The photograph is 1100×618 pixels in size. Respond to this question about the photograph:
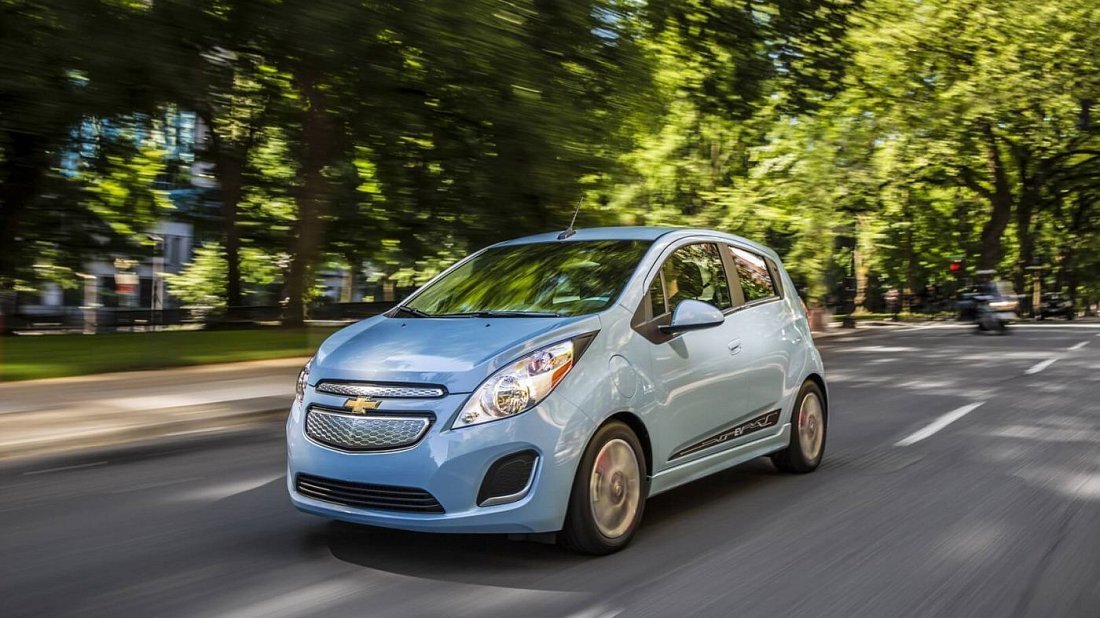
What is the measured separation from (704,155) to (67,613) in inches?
914

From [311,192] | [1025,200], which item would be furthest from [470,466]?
[1025,200]

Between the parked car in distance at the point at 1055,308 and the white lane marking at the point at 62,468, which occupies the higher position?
the parked car in distance at the point at 1055,308

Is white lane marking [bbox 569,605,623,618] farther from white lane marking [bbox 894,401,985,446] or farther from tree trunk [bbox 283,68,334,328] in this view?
tree trunk [bbox 283,68,334,328]

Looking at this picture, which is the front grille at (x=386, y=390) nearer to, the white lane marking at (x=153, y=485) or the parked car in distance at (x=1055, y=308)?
the white lane marking at (x=153, y=485)

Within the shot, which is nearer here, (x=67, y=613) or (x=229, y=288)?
(x=67, y=613)

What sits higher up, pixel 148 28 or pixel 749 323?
pixel 148 28

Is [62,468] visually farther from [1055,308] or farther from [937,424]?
[1055,308]

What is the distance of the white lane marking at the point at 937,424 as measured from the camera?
8.85 m

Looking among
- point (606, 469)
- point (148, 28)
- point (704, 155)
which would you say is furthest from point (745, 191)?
point (606, 469)

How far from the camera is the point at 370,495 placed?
185 inches

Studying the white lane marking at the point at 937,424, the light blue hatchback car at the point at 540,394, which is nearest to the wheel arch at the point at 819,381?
A: the light blue hatchback car at the point at 540,394

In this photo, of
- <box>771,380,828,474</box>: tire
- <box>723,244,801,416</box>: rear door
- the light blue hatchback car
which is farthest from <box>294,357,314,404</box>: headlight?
<box>771,380,828,474</box>: tire

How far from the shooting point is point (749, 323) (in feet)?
21.1

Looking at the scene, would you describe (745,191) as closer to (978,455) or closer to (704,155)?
(704,155)
